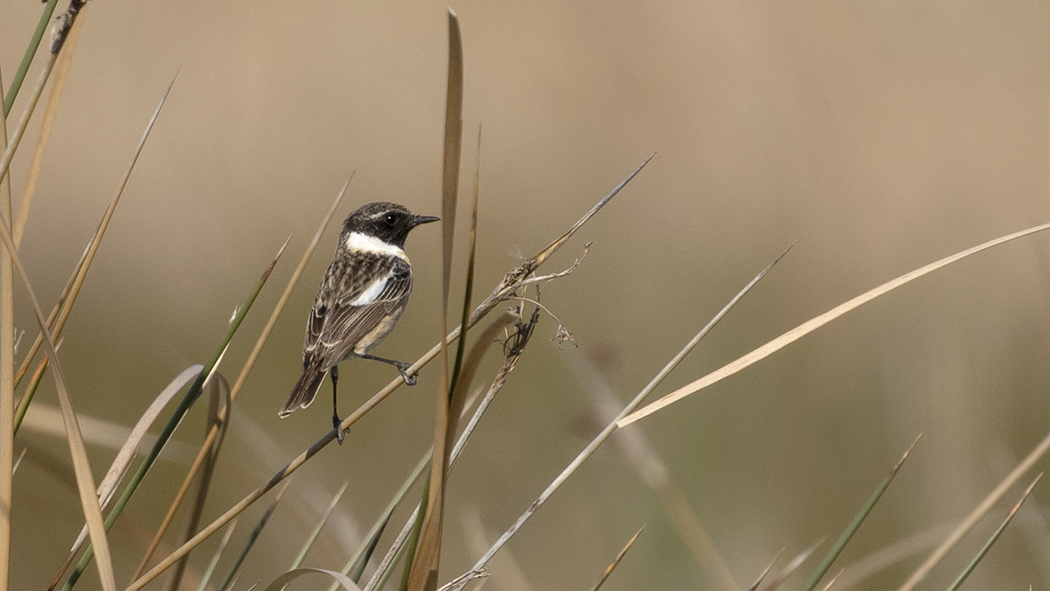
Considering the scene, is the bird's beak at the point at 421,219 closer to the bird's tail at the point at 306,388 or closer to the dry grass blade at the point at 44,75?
the bird's tail at the point at 306,388

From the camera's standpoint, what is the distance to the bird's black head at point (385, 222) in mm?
3221

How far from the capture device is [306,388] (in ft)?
8.57

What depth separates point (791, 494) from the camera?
5.46 metres

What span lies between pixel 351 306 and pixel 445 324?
4.80ft

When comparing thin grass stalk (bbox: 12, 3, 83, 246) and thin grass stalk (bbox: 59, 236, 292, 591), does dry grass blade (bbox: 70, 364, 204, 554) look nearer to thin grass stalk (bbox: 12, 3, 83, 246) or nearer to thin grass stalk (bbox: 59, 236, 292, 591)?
thin grass stalk (bbox: 59, 236, 292, 591)

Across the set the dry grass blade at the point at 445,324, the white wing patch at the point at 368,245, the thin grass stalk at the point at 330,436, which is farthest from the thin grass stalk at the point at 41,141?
the white wing patch at the point at 368,245

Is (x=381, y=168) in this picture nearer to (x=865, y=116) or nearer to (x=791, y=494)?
(x=865, y=116)

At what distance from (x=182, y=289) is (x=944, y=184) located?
5.35 meters

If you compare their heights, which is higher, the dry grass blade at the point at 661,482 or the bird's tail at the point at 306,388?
the bird's tail at the point at 306,388

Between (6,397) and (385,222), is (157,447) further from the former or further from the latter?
(385,222)

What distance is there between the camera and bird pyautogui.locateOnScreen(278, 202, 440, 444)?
8.96 feet

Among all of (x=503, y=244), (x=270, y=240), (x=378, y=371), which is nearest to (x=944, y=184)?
(x=503, y=244)

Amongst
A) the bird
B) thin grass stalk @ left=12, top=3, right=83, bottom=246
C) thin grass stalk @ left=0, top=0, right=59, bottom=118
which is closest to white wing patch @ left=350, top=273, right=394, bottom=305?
the bird

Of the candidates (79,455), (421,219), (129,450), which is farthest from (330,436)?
(421,219)
